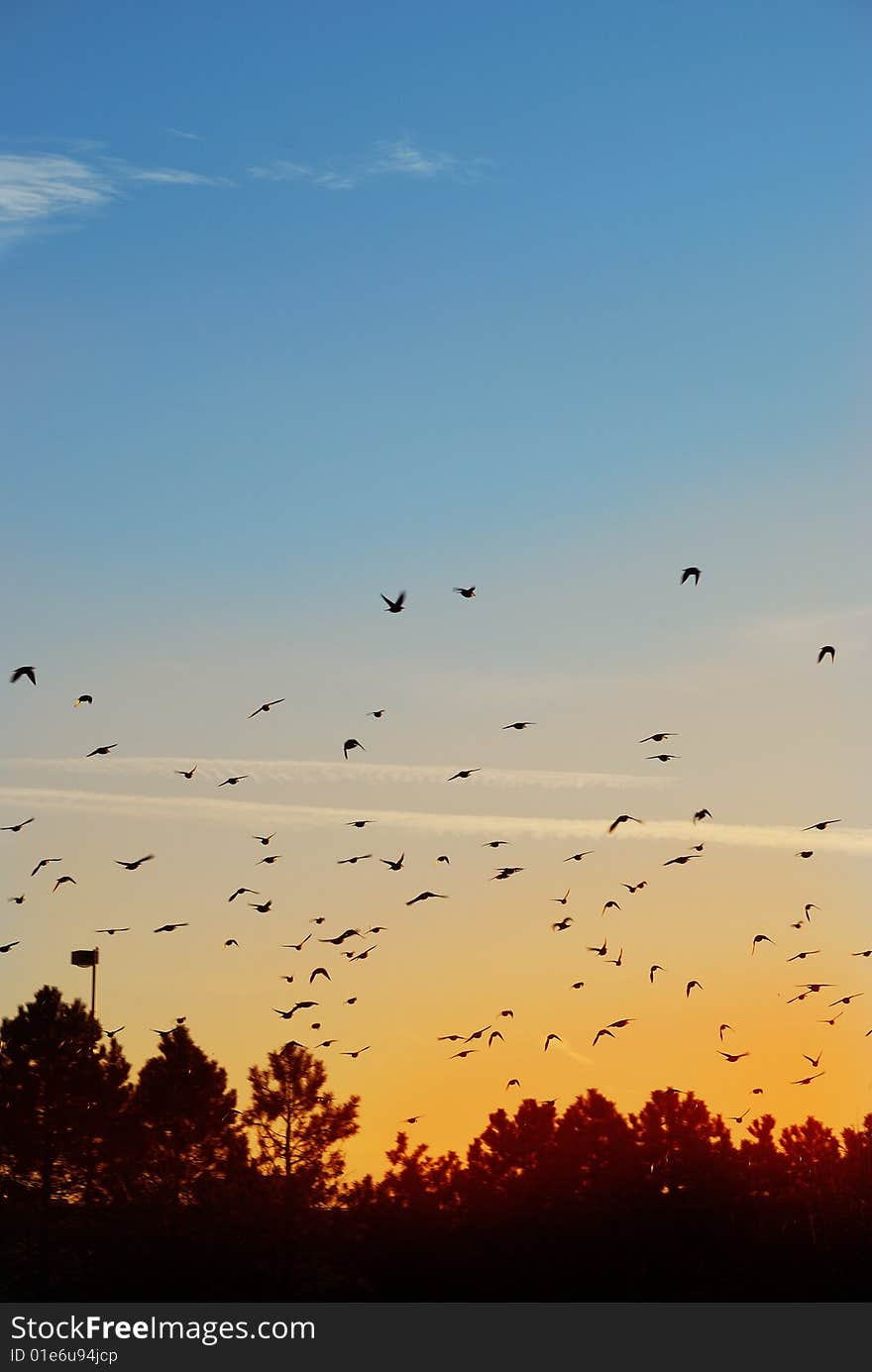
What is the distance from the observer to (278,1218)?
11950 cm

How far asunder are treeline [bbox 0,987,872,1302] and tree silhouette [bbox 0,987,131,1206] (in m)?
0.13

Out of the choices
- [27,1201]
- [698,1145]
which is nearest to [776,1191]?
[698,1145]

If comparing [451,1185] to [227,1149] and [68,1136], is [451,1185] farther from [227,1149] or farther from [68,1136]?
[68,1136]

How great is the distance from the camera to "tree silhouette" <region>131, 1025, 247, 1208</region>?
121938 mm

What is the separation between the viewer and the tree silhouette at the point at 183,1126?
400 feet

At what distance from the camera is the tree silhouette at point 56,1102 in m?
118

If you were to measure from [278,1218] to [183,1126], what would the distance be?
9.77m

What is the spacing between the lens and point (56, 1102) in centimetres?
11988

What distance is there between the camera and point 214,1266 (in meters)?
116

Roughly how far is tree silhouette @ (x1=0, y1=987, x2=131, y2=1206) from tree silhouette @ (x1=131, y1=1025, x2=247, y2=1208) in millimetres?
2126

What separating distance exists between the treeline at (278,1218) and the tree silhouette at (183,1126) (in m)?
0.11

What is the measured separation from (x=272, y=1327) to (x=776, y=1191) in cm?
4511

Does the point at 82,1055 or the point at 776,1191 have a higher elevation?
the point at 82,1055

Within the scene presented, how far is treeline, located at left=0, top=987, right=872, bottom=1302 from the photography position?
116 meters
